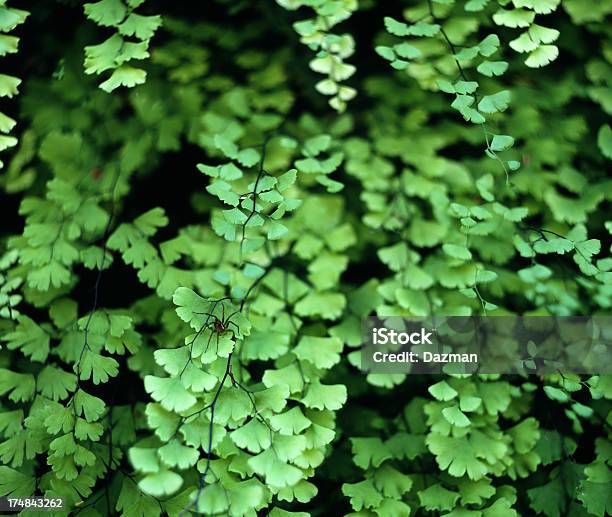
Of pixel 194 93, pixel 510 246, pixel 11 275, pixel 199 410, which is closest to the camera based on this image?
pixel 199 410

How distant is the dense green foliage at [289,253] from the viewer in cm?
106

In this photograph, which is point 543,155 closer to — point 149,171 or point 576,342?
point 576,342

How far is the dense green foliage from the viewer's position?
3.49 ft

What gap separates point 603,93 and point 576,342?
0.67m

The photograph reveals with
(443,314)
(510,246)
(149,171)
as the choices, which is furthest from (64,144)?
(510,246)

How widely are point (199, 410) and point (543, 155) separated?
1.11 m

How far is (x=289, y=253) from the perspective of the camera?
1464 millimetres

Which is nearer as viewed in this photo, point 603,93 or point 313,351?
point 313,351

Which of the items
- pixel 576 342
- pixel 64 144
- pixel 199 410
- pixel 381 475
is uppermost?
pixel 64 144

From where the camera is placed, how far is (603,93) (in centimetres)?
144

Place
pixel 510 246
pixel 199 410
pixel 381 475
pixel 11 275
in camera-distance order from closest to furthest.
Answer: pixel 199 410 < pixel 381 475 < pixel 11 275 < pixel 510 246

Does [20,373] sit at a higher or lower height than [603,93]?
lower

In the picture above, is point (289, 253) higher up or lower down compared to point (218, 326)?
lower down

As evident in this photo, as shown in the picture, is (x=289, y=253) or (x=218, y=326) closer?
(x=218, y=326)
